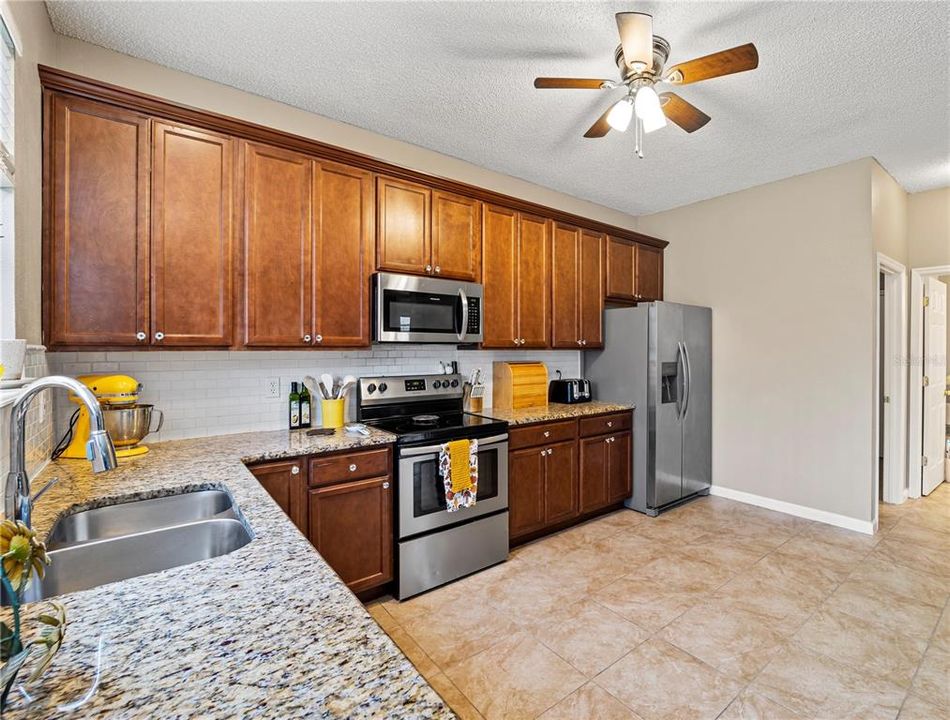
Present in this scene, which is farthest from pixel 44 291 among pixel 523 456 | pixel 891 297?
pixel 891 297

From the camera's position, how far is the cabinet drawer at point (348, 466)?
2.32 metres

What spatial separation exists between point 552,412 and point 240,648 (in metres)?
2.91

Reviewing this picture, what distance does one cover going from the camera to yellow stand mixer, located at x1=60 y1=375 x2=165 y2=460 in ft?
6.67

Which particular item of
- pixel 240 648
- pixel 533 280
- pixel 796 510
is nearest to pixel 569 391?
pixel 533 280

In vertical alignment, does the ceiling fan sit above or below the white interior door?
above

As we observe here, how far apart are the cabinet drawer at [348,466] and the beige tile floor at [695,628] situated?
0.76 meters

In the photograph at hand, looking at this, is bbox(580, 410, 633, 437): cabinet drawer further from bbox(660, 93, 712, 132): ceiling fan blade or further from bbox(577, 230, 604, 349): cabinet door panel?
bbox(660, 93, 712, 132): ceiling fan blade

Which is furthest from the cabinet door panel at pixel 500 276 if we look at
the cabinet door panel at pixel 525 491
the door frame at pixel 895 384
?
the door frame at pixel 895 384

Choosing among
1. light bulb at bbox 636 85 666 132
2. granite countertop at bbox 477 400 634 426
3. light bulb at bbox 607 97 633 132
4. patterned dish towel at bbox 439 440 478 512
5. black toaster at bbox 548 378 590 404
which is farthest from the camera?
black toaster at bbox 548 378 590 404

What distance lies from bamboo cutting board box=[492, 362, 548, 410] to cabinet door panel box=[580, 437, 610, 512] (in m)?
0.51

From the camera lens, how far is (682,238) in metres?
4.58

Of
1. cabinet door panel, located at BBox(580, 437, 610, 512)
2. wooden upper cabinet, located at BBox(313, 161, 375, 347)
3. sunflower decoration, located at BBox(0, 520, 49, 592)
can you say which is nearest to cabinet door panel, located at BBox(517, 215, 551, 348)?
cabinet door panel, located at BBox(580, 437, 610, 512)

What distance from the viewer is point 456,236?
320 centimetres

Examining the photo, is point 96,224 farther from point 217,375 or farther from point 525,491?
point 525,491
